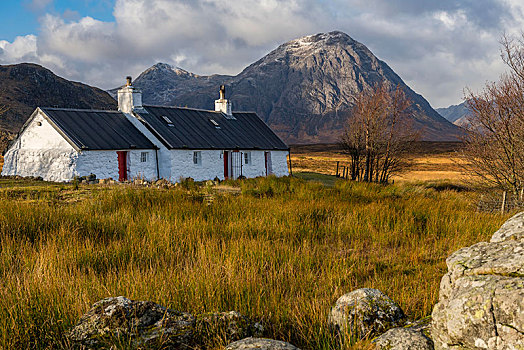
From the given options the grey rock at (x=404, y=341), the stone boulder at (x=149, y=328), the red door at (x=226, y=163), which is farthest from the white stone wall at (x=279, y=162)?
the grey rock at (x=404, y=341)

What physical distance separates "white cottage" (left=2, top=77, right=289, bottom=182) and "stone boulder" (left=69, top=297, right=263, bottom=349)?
20.4 m

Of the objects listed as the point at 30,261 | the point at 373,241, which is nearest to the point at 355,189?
the point at 373,241

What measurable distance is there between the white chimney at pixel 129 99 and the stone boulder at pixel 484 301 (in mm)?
26951

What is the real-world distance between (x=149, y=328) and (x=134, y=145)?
23.2m

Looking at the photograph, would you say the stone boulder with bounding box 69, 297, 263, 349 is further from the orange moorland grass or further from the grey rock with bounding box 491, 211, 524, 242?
the grey rock with bounding box 491, 211, 524, 242

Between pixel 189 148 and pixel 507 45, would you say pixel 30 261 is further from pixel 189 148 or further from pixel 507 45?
pixel 189 148

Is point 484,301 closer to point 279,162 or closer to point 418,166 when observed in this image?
point 279,162

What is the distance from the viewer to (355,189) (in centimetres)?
1367

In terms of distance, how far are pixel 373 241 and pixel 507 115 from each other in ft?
25.8

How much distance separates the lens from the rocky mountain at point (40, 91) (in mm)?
108500

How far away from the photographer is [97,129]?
995 inches

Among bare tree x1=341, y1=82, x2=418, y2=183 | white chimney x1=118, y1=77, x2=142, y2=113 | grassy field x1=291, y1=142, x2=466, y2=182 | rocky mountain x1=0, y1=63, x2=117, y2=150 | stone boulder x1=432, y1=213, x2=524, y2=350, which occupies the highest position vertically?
rocky mountain x1=0, y1=63, x2=117, y2=150

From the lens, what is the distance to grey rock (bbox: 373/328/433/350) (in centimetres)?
287

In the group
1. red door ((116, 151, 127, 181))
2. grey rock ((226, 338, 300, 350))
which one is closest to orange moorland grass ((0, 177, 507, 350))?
grey rock ((226, 338, 300, 350))
